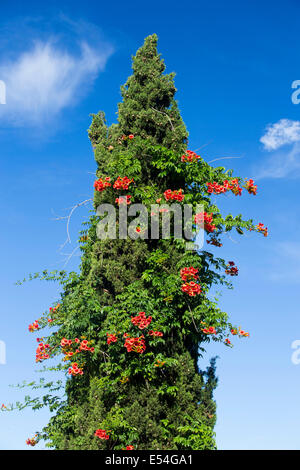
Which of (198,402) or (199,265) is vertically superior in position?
(199,265)

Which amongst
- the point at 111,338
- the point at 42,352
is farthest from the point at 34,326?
the point at 111,338

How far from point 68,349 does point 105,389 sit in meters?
1.09

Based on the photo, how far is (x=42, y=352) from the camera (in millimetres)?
9141

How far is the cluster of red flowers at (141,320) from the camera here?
7.03 meters

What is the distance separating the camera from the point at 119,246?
823cm

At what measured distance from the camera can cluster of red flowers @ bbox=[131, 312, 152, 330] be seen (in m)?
7.03

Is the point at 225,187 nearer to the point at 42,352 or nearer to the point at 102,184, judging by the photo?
the point at 102,184

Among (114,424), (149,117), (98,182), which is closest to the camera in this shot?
(114,424)

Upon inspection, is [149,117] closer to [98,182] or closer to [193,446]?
[98,182]

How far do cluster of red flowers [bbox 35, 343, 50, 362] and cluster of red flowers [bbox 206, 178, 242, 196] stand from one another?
4.61 metres

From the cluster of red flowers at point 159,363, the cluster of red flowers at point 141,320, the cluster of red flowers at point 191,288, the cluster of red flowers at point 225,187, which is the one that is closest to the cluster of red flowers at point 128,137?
the cluster of red flowers at point 225,187

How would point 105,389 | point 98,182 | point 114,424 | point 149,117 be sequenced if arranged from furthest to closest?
point 149,117
point 98,182
point 105,389
point 114,424

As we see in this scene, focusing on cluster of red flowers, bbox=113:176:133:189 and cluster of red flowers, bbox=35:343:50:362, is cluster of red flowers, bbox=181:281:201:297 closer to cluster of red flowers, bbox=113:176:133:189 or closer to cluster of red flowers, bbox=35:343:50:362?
cluster of red flowers, bbox=113:176:133:189
